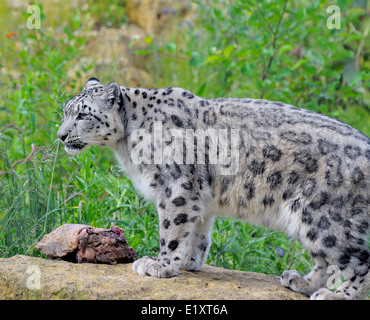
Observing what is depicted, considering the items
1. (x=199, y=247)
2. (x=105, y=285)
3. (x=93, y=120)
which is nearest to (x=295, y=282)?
(x=199, y=247)

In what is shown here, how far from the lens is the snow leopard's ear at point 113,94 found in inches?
231

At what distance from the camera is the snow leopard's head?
19.2 feet

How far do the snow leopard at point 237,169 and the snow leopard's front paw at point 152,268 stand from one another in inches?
0.4

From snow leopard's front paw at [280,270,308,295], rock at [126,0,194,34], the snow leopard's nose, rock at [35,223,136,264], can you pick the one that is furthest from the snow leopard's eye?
rock at [126,0,194,34]

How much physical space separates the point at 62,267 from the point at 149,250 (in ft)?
5.45

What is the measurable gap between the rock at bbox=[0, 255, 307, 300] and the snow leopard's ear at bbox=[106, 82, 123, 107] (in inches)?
69.0

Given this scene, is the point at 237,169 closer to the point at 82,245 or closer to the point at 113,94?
the point at 113,94

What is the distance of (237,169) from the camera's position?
5523mm

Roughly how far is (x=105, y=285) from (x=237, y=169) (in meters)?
1.77

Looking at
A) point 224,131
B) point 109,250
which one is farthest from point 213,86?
point 109,250

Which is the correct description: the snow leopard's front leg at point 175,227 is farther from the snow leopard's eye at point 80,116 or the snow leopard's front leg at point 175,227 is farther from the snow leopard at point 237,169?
the snow leopard's eye at point 80,116

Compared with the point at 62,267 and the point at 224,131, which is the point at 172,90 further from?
the point at 62,267

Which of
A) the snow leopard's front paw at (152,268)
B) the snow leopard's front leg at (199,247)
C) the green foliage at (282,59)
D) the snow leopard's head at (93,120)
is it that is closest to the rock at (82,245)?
the snow leopard's front paw at (152,268)
